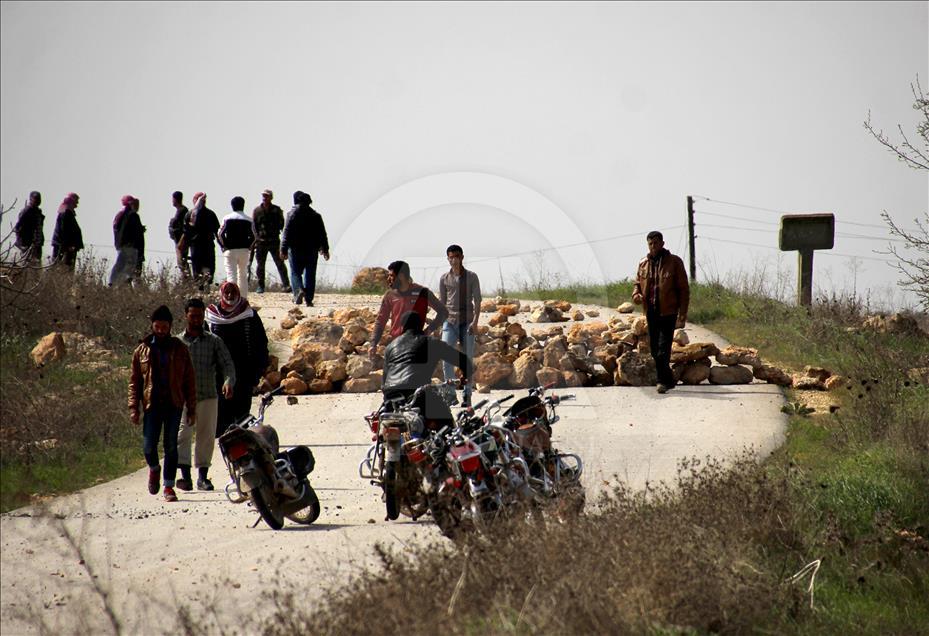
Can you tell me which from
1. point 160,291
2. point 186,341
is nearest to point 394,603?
point 186,341

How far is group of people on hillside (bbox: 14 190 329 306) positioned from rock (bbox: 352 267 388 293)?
13.2 ft

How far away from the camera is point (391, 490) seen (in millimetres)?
10695

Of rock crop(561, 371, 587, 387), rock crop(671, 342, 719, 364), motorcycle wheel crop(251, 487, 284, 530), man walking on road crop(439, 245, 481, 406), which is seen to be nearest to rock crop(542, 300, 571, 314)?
rock crop(561, 371, 587, 387)

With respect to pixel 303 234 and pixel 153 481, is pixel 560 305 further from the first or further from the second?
pixel 153 481

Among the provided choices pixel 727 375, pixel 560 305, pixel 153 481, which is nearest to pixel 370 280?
pixel 560 305

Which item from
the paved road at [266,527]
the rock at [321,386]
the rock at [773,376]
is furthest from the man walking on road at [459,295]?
the rock at [773,376]

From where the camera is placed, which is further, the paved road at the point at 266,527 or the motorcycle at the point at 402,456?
the motorcycle at the point at 402,456

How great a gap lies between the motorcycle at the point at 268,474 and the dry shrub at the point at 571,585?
2149 mm

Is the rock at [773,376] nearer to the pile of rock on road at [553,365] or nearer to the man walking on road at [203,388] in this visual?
the pile of rock on road at [553,365]

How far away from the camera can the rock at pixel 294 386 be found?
18.9 meters

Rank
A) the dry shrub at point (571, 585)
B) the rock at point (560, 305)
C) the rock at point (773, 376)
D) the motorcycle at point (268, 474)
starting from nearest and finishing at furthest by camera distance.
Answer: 1. the dry shrub at point (571, 585)
2. the motorcycle at point (268, 474)
3. the rock at point (773, 376)
4. the rock at point (560, 305)

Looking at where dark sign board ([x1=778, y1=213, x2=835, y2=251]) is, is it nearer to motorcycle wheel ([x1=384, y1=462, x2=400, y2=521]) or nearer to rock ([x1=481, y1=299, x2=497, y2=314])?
rock ([x1=481, y1=299, x2=497, y2=314])

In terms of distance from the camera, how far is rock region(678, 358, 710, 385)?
1878 centimetres

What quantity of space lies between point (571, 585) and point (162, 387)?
19.7ft
